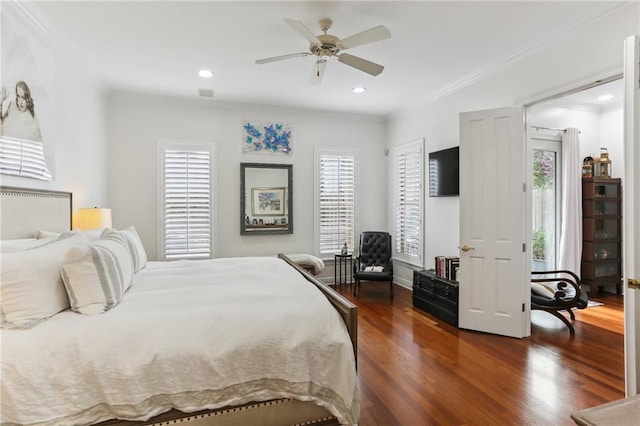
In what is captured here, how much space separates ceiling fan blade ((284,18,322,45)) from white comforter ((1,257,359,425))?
6.37 ft

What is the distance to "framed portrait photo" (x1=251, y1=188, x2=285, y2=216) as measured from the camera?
5.27m

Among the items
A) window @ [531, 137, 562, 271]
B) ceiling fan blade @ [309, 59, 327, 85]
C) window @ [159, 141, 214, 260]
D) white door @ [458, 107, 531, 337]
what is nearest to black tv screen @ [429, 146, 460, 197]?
white door @ [458, 107, 531, 337]

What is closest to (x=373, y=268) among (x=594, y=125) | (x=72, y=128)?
(x=72, y=128)

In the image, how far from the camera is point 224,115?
5.13 m

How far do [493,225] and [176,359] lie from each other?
10.7 ft

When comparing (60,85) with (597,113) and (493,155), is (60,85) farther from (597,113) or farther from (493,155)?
(597,113)

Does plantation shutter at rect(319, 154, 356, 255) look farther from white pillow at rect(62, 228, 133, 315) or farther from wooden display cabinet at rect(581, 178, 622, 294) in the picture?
white pillow at rect(62, 228, 133, 315)

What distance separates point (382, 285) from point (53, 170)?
473 cm

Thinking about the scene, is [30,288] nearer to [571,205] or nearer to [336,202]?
[336,202]

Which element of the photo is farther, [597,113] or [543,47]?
A: [597,113]

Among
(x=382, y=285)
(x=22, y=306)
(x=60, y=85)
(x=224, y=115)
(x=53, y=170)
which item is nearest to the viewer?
(x=22, y=306)

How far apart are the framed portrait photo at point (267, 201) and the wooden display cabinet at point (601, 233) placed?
15.8 feet

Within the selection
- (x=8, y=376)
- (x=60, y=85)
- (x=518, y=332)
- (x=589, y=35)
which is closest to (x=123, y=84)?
(x=60, y=85)

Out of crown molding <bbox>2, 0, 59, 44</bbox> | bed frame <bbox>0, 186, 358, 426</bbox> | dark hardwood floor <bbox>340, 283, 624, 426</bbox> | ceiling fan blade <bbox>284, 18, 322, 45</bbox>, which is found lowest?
dark hardwood floor <bbox>340, 283, 624, 426</bbox>
